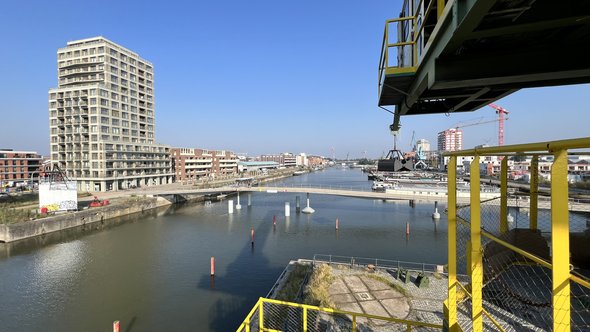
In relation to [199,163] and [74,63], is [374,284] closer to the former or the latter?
[74,63]

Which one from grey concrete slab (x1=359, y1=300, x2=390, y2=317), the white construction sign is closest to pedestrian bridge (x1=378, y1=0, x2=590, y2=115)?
grey concrete slab (x1=359, y1=300, x2=390, y2=317)

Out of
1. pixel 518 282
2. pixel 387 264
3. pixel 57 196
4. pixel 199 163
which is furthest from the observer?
pixel 199 163

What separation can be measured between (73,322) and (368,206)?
23154 millimetres

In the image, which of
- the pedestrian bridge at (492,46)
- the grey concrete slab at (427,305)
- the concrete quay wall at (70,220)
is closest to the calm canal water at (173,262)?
the concrete quay wall at (70,220)

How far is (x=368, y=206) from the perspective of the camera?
27.1 metres

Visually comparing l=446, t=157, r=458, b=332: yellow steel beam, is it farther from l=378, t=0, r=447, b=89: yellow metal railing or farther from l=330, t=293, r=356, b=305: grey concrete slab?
l=330, t=293, r=356, b=305: grey concrete slab

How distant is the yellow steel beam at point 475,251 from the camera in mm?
1868

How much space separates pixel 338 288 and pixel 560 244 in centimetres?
624

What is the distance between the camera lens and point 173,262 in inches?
496

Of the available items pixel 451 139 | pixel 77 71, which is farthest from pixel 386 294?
pixel 451 139

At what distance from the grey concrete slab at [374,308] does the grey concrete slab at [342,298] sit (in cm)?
26

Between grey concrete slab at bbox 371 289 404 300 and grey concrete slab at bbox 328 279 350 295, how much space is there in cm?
64

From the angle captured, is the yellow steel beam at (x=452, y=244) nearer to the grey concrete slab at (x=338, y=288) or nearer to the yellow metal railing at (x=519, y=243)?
the yellow metal railing at (x=519, y=243)

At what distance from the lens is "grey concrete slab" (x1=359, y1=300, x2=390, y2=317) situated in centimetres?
571
